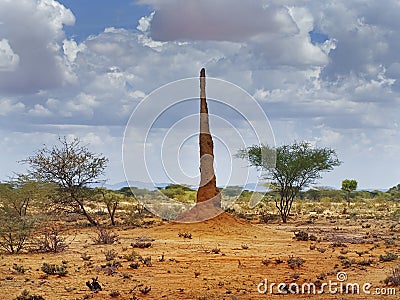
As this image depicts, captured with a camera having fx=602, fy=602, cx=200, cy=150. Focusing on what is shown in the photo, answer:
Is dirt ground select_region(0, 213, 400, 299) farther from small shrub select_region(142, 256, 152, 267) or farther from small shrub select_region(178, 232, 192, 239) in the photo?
small shrub select_region(178, 232, 192, 239)

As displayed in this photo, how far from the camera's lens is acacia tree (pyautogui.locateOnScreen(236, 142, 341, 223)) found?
33.2 meters

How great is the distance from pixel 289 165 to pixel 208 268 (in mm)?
20088

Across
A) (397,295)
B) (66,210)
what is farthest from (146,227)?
(397,295)

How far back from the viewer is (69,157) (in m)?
26.8

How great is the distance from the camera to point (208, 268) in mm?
13953

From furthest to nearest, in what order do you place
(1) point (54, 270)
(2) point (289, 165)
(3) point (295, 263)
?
(2) point (289, 165)
(3) point (295, 263)
(1) point (54, 270)

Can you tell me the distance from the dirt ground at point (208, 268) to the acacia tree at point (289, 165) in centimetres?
1172

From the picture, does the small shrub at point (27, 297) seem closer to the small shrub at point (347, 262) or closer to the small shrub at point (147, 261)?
the small shrub at point (147, 261)

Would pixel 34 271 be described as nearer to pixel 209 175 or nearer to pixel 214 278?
pixel 214 278

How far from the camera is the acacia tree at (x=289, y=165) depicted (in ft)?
109

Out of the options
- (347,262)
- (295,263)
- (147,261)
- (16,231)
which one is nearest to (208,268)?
(147,261)

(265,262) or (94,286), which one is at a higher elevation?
(265,262)

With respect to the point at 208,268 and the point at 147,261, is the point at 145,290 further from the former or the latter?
the point at 147,261

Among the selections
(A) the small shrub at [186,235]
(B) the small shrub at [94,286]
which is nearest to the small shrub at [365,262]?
(B) the small shrub at [94,286]
